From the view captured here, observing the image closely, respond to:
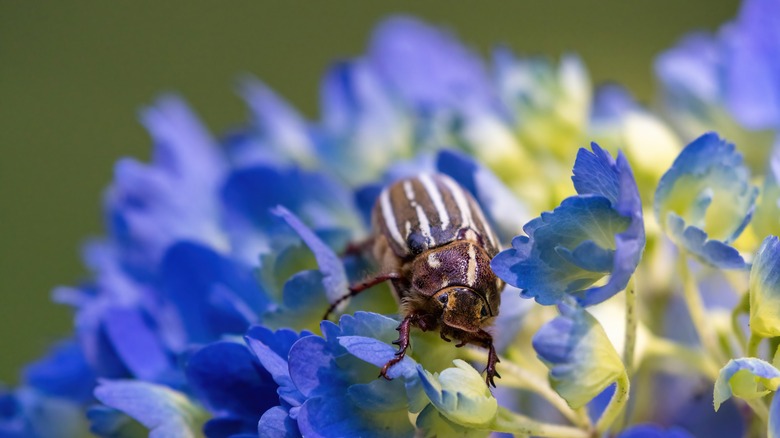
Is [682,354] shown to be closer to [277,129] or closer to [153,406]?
[153,406]

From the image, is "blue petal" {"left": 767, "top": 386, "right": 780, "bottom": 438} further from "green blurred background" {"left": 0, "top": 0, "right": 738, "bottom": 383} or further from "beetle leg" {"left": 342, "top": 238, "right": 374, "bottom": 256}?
"green blurred background" {"left": 0, "top": 0, "right": 738, "bottom": 383}

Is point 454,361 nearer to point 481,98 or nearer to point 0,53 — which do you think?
point 481,98

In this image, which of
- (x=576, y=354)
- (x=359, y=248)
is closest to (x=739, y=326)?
(x=576, y=354)

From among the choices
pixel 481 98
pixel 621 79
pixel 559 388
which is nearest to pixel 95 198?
pixel 621 79

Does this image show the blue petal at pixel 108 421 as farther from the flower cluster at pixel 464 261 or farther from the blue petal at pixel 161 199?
the blue petal at pixel 161 199

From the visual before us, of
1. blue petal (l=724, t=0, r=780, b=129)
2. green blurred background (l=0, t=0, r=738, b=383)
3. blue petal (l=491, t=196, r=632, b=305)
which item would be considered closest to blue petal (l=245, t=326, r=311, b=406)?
blue petal (l=491, t=196, r=632, b=305)

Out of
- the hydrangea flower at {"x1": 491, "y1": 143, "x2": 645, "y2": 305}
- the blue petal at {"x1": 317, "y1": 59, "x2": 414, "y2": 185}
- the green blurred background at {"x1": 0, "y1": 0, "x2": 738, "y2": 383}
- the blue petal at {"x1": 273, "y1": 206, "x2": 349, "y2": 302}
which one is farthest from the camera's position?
the green blurred background at {"x1": 0, "y1": 0, "x2": 738, "y2": 383}
